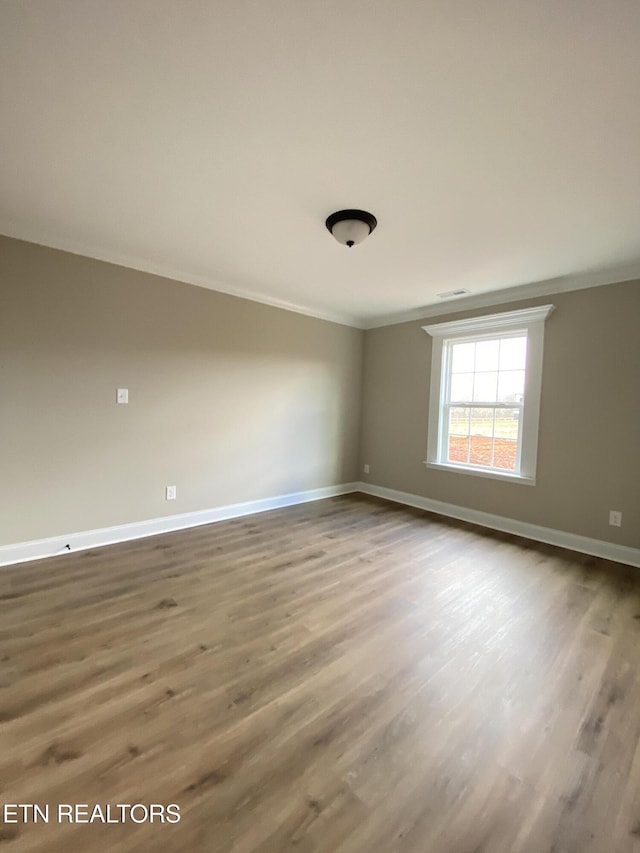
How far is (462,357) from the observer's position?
4301 mm

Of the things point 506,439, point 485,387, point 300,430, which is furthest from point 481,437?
point 300,430

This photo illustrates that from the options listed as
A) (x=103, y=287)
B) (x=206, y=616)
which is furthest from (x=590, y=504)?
(x=103, y=287)

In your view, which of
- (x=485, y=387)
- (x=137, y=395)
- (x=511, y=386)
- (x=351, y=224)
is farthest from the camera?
(x=485, y=387)

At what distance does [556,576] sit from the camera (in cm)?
279

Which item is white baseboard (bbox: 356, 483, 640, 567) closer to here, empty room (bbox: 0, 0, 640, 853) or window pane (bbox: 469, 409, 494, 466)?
empty room (bbox: 0, 0, 640, 853)

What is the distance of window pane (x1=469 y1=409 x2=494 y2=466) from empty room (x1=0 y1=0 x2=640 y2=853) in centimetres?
7

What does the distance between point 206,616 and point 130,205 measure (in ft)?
8.51

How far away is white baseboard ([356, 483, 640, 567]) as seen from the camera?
3121 millimetres

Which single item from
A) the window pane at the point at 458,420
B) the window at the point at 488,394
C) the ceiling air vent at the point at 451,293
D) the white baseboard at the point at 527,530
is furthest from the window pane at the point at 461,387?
the white baseboard at the point at 527,530

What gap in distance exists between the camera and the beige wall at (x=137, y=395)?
2.73 metres

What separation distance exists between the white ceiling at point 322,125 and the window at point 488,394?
3.26ft

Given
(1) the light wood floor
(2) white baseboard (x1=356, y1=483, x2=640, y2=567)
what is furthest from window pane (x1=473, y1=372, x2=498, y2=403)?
(1) the light wood floor

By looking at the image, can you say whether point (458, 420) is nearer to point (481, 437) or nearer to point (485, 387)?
point (481, 437)

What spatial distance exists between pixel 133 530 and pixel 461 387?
3761 millimetres
